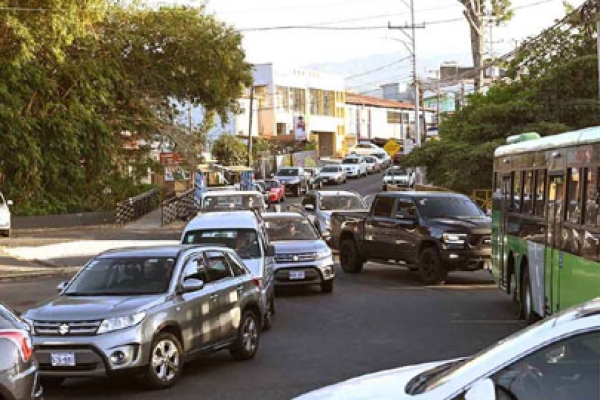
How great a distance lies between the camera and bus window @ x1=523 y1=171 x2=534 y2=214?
48.4ft

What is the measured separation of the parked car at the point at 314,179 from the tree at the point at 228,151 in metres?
5.41

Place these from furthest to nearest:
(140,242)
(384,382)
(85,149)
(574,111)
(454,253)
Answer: (85,149) → (574,111) → (140,242) → (454,253) → (384,382)

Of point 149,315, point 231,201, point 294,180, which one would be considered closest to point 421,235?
point 231,201

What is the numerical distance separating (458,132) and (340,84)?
Answer: 61247 millimetres

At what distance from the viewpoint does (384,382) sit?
5262 mm

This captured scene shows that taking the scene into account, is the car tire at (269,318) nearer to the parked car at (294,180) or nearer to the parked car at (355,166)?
the parked car at (294,180)

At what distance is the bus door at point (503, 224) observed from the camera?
54.8ft

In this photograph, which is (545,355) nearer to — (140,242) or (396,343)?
(396,343)

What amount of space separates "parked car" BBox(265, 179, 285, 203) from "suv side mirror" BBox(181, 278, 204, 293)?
43.2 m

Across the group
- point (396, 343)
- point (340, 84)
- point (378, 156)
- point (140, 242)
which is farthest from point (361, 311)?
point (340, 84)

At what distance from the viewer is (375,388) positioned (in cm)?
512

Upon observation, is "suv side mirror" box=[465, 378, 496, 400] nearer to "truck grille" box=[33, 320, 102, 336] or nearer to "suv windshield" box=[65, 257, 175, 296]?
A: "truck grille" box=[33, 320, 102, 336]

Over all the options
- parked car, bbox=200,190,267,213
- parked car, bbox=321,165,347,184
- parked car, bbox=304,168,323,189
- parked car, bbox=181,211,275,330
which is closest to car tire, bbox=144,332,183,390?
parked car, bbox=181,211,275,330

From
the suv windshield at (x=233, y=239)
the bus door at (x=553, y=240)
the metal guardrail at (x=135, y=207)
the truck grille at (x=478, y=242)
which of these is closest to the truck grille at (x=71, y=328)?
the bus door at (x=553, y=240)
